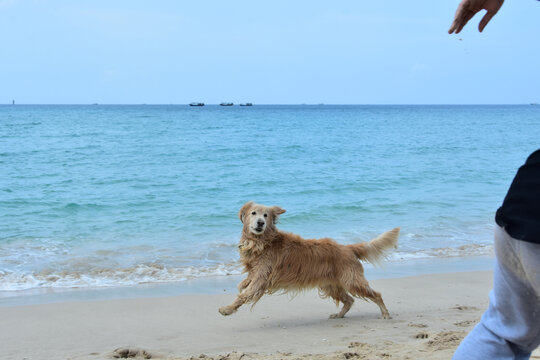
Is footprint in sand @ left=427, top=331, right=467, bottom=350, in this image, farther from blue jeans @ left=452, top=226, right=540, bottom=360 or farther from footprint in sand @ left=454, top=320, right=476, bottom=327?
blue jeans @ left=452, top=226, right=540, bottom=360

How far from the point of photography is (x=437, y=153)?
2494 centimetres

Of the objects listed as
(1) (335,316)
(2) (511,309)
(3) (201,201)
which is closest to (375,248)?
(1) (335,316)

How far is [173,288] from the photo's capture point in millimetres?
6676

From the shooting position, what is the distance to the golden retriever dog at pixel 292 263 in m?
5.50

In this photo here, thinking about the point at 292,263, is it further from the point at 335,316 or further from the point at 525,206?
the point at 525,206

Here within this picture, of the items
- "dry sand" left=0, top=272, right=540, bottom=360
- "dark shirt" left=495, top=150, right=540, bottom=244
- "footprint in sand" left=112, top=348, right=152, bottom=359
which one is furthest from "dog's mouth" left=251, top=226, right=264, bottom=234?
"dark shirt" left=495, top=150, right=540, bottom=244

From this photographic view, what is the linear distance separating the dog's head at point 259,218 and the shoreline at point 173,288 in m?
1.28

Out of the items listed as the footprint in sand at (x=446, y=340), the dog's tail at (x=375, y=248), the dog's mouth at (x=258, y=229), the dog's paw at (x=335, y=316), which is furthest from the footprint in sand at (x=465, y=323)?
the dog's mouth at (x=258, y=229)

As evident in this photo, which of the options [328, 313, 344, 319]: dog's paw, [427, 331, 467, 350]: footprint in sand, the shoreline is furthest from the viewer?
the shoreline

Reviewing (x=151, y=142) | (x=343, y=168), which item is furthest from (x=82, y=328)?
(x=151, y=142)

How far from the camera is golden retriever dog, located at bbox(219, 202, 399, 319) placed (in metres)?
5.50
